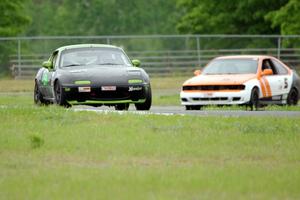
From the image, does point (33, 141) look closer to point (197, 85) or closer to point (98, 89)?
point (98, 89)

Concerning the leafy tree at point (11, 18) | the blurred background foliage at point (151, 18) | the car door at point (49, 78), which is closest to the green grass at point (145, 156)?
the car door at point (49, 78)

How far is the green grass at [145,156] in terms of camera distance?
932cm

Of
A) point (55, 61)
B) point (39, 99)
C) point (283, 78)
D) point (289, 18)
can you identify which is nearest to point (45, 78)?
point (55, 61)

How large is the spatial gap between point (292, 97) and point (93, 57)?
5.54 meters

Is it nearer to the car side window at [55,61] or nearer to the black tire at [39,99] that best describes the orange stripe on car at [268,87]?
the car side window at [55,61]

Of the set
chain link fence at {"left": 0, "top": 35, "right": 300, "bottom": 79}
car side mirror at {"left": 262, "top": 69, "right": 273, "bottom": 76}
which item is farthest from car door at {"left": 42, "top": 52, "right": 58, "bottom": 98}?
chain link fence at {"left": 0, "top": 35, "right": 300, "bottom": 79}

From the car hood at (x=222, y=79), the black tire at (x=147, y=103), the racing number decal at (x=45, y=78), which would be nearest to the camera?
the black tire at (x=147, y=103)

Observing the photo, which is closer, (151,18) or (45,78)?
(45,78)

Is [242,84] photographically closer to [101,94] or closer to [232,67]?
[232,67]

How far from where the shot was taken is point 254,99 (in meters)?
21.7

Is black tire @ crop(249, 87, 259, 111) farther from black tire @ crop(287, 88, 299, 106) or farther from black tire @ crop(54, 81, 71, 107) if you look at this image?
black tire @ crop(54, 81, 71, 107)

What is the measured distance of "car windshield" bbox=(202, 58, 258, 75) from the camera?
22.6 meters

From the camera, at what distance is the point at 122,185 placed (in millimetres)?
9547

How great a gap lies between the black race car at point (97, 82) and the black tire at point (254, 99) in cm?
258
